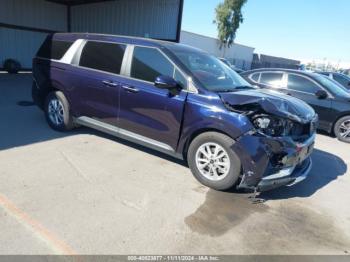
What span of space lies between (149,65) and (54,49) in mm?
2446

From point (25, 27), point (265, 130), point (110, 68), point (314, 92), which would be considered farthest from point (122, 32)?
point (265, 130)

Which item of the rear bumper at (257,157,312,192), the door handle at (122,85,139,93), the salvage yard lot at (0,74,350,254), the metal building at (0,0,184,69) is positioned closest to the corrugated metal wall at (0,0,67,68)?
the metal building at (0,0,184,69)

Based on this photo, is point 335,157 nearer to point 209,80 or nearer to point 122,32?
point 209,80

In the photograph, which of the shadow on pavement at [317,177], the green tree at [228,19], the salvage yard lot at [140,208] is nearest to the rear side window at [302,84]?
the shadow on pavement at [317,177]

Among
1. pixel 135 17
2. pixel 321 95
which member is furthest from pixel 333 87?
pixel 135 17

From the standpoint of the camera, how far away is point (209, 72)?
4816 millimetres

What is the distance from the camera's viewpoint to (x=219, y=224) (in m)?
3.42

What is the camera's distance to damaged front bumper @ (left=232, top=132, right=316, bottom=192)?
12.4ft

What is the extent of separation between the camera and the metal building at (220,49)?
3890cm

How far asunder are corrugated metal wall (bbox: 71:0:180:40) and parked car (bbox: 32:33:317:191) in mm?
11592

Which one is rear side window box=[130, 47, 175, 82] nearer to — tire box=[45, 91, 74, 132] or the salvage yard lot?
the salvage yard lot

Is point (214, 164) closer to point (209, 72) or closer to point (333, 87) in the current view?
point (209, 72)

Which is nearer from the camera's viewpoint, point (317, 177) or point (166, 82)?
point (166, 82)

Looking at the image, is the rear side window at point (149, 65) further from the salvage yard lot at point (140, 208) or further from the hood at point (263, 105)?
the salvage yard lot at point (140, 208)
